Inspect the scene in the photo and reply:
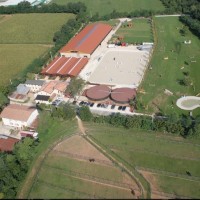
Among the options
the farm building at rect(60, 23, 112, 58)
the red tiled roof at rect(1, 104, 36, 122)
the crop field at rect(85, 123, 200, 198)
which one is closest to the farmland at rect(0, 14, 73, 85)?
the farm building at rect(60, 23, 112, 58)

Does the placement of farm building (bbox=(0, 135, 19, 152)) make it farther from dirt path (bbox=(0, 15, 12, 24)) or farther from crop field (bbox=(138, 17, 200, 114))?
dirt path (bbox=(0, 15, 12, 24))

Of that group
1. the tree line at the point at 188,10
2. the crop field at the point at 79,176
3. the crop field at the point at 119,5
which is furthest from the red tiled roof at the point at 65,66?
the crop field at the point at 119,5

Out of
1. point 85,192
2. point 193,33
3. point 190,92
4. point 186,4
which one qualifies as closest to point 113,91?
point 190,92

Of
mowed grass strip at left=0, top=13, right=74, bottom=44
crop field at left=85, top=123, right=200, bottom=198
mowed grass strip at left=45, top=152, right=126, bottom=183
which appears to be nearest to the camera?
crop field at left=85, top=123, right=200, bottom=198

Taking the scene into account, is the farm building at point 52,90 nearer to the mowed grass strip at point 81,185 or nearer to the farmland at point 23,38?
the farmland at point 23,38

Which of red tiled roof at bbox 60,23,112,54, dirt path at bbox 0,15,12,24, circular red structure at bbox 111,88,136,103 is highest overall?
red tiled roof at bbox 60,23,112,54
